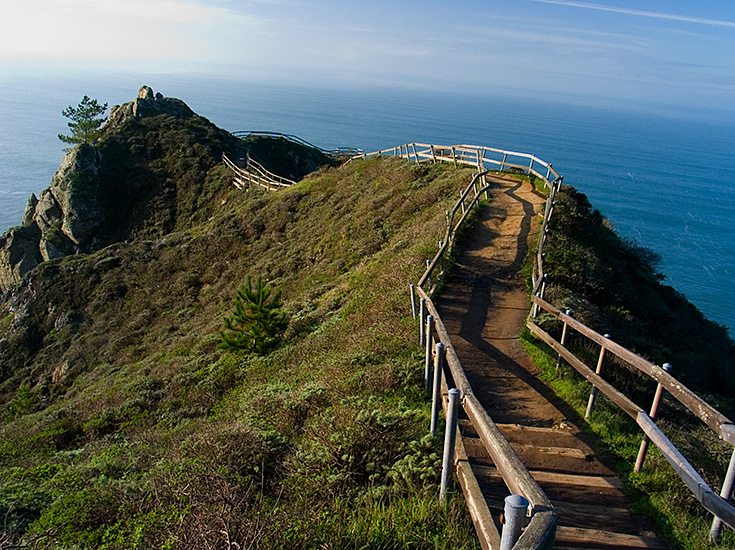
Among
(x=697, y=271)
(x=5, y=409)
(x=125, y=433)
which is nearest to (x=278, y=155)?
(x=5, y=409)

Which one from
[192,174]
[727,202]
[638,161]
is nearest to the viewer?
[192,174]

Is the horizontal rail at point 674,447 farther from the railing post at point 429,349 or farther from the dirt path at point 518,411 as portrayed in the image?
the railing post at point 429,349

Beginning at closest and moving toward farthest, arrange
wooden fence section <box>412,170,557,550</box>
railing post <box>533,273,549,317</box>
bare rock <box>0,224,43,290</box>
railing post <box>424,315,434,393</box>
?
wooden fence section <box>412,170,557,550</box> → railing post <box>424,315,434,393</box> → railing post <box>533,273,549,317</box> → bare rock <box>0,224,43,290</box>

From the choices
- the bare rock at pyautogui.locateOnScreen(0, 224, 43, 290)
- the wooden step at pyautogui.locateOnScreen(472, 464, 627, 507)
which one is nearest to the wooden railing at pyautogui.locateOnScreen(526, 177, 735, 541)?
the wooden step at pyautogui.locateOnScreen(472, 464, 627, 507)

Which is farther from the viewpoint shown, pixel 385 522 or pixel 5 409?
pixel 5 409

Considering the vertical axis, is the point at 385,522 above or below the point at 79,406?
above

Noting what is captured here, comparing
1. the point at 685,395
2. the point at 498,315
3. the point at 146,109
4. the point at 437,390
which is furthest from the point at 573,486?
the point at 146,109

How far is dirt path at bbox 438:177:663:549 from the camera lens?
4.64m

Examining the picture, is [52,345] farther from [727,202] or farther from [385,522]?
[727,202]

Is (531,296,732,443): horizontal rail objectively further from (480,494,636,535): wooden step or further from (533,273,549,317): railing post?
(533,273,549,317): railing post

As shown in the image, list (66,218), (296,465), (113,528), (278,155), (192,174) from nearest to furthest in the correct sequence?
1. (113,528)
2. (296,465)
3. (66,218)
4. (192,174)
5. (278,155)

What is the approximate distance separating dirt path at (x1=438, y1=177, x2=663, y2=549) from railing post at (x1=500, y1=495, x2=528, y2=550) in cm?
196

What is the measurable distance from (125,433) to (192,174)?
34772 millimetres

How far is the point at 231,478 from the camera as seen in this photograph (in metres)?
5.14
